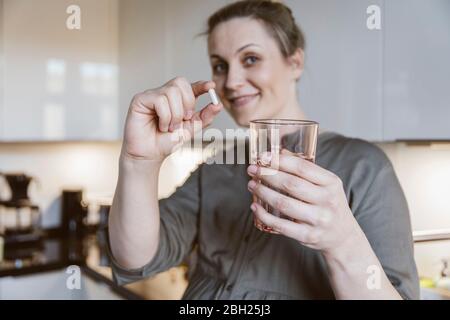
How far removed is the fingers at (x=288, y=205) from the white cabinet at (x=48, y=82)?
0.79 metres

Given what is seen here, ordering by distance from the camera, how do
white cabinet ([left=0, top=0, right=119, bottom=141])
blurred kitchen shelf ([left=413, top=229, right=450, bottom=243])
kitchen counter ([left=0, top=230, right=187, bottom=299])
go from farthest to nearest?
white cabinet ([left=0, top=0, right=119, bottom=141])
kitchen counter ([left=0, top=230, right=187, bottom=299])
blurred kitchen shelf ([left=413, top=229, right=450, bottom=243])

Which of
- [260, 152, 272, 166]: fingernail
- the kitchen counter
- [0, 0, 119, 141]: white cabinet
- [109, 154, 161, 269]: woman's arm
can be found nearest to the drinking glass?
[260, 152, 272, 166]: fingernail

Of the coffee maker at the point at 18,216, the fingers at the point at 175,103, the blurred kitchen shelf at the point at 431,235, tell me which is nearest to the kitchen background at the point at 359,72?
the blurred kitchen shelf at the point at 431,235

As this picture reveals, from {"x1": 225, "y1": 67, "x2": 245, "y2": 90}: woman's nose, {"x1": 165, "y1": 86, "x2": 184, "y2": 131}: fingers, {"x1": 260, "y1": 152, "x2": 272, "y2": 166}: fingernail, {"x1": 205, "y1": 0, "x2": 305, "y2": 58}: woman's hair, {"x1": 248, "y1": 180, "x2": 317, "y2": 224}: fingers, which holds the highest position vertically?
{"x1": 205, "y1": 0, "x2": 305, "y2": 58}: woman's hair

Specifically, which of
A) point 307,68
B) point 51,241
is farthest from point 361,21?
point 51,241

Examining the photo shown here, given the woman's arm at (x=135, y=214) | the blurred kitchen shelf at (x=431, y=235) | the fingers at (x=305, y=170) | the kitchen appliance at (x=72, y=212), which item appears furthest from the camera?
the kitchen appliance at (x=72, y=212)

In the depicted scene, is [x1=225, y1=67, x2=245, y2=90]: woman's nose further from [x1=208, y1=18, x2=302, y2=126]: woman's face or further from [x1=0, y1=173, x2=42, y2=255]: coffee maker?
[x1=0, y1=173, x2=42, y2=255]: coffee maker

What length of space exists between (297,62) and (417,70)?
0.20 meters

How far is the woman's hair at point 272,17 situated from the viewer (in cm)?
50

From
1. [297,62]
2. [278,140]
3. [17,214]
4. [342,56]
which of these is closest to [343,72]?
[342,56]

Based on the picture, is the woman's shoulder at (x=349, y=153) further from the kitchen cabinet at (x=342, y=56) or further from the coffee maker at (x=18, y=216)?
the coffee maker at (x=18, y=216)

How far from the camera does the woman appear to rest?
353 millimetres

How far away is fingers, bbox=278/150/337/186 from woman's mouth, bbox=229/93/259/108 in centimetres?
17

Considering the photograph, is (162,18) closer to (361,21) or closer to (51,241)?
(361,21)
